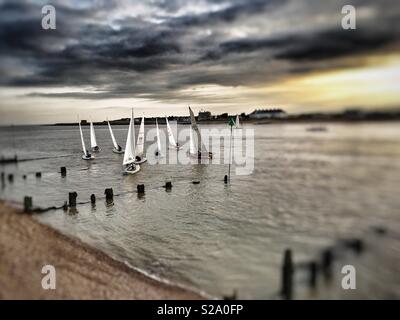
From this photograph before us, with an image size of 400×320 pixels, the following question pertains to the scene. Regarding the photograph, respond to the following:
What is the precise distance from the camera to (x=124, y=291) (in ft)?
29.2

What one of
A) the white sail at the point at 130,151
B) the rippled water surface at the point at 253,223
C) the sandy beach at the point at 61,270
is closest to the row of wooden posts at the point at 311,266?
the rippled water surface at the point at 253,223

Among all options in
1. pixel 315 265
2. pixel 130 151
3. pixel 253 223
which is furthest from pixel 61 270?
pixel 130 151

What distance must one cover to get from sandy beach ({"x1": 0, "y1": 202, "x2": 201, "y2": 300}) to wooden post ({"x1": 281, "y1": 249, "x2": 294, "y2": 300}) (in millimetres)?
2214

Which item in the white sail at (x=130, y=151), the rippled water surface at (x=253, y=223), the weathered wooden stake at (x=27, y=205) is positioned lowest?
the rippled water surface at (x=253, y=223)

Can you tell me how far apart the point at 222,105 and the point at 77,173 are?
783 inches

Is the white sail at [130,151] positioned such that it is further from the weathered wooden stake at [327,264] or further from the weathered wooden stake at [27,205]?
the weathered wooden stake at [327,264]

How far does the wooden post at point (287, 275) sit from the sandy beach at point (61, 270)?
2214 millimetres

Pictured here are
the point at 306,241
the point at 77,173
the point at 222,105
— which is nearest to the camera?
the point at 306,241

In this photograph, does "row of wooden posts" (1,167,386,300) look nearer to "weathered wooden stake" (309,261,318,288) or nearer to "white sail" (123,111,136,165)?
"weathered wooden stake" (309,261,318,288)

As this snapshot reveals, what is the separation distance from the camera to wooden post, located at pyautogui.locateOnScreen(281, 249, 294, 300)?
874cm

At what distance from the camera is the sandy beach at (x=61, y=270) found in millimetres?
7750

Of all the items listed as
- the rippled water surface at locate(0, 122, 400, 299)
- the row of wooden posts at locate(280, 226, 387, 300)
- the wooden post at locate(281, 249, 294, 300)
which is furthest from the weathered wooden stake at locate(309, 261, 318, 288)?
the wooden post at locate(281, 249, 294, 300)
